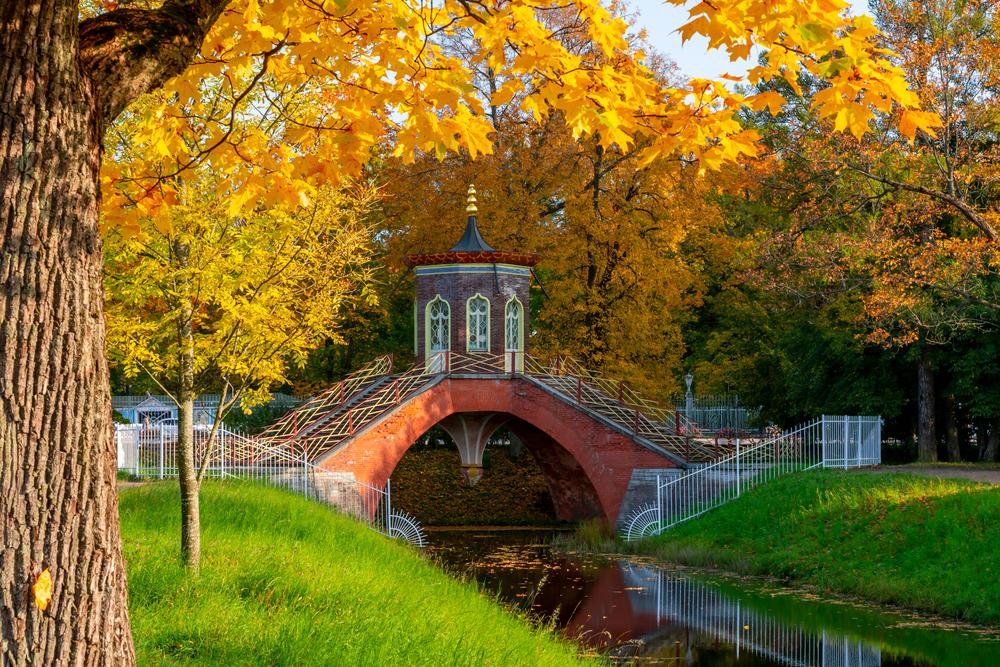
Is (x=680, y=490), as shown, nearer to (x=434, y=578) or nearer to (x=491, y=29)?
(x=434, y=578)

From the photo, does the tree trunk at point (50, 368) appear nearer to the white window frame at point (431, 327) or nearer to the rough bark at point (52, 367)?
the rough bark at point (52, 367)

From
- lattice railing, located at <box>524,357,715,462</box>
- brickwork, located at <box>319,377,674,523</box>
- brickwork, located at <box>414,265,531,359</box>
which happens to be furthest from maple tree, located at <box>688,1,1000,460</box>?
brickwork, located at <box>414,265,531,359</box>

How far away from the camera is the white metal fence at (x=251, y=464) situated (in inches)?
923

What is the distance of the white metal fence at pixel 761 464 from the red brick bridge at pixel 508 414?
0.87 m

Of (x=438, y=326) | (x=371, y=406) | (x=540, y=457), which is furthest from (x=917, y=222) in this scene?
(x=371, y=406)

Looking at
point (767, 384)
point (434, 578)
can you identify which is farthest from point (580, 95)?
point (767, 384)

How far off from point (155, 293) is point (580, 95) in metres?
5.89

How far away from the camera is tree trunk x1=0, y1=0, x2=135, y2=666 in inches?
170

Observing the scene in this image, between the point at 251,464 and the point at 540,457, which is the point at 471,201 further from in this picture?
the point at 251,464

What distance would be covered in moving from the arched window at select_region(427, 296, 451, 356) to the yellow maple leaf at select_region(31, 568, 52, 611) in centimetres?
2494

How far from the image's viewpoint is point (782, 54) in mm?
5629

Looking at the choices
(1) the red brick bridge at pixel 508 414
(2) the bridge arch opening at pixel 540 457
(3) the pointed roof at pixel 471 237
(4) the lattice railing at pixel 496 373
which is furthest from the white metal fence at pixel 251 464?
(3) the pointed roof at pixel 471 237

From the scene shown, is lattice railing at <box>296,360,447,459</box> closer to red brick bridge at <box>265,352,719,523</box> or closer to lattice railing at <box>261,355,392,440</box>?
red brick bridge at <box>265,352,719,523</box>

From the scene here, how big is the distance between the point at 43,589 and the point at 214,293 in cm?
631
